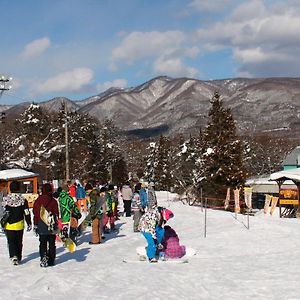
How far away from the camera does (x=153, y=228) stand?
405 inches

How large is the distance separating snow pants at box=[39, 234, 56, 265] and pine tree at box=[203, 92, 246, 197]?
2788 centimetres

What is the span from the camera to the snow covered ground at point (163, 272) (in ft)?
25.2

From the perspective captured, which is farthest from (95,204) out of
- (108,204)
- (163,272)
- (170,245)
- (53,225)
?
(163,272)

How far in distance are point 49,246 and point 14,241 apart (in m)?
0.69

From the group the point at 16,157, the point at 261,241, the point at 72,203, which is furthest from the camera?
the point at 16,157

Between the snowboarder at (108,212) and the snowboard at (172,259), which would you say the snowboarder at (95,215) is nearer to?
the snowboarder at (108,212)

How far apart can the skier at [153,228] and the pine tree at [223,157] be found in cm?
2679

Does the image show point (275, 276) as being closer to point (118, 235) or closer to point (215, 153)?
point (118, 235)

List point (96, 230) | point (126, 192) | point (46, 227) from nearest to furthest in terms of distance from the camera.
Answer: point (46, 227), point (96, 230), point (126, 192)

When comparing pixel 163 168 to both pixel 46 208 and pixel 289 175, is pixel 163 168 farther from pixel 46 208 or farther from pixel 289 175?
pixel 46 208

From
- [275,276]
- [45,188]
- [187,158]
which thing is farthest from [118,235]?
[187,158]

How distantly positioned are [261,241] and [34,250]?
617cm

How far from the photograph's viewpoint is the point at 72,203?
12.1 metres

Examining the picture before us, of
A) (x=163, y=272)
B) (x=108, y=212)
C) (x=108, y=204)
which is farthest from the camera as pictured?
(x=108, y=212)
